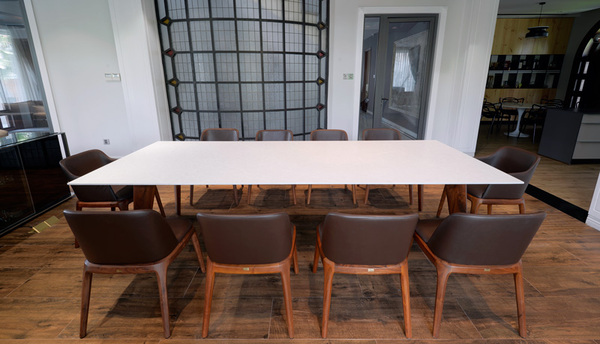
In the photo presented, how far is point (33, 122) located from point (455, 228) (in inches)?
257

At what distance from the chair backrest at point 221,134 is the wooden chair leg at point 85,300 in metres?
2.12

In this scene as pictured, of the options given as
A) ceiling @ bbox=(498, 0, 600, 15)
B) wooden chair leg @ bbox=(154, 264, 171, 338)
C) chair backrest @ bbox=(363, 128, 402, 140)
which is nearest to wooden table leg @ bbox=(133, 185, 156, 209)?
wooden chair leg @ bbox=(154, 264, 171, 338)

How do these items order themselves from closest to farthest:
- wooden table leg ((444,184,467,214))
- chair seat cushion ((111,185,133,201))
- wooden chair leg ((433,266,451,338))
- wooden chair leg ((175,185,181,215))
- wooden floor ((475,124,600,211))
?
wooden chair leg ((433,266,451,338)) < wooden table leg ((444,184,467,214)) < chair seat cushion ((111,185,133,201)) < wooden chair leg ((175,185,181,215)) < wooden floor ((475,124,600,211))

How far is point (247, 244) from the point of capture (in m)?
1.43

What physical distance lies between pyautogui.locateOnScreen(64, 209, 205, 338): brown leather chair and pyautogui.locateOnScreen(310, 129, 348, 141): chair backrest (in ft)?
6.95

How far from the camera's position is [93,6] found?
4.40 metres

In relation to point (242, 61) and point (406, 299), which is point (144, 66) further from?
point (406, 299)

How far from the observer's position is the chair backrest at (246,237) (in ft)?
4.36

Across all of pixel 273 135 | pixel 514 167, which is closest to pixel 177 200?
pixel 273 135

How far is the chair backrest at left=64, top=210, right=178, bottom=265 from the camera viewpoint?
137 centimetres

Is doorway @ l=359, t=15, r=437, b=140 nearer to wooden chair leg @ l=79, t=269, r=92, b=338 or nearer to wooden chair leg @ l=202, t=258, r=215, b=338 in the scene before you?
wooden chair leg @ l=202, t=258, r=215, b=338

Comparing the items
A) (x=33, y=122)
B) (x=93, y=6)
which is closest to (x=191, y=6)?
(x=93, y=6)

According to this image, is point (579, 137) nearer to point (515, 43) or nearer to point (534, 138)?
point (534, 138)

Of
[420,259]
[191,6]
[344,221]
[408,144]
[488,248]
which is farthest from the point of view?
[191,6]
